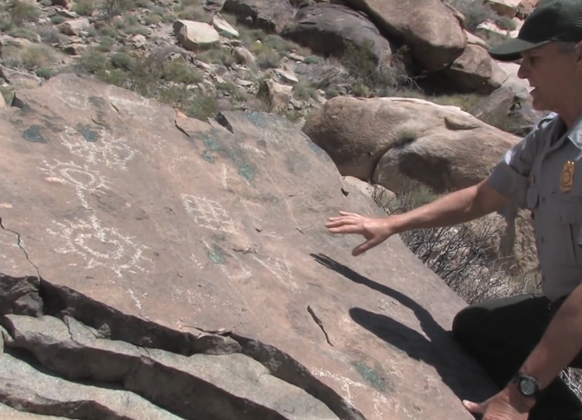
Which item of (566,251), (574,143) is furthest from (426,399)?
(574,143)

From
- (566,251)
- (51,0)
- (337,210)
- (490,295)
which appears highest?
(566,251)

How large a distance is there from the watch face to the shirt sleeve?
2.28 feet

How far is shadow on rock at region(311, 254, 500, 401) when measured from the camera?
2.59 meters

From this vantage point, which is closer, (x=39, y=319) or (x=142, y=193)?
(x=39, y=319)

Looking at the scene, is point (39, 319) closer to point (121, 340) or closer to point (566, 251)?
point (121, 340)

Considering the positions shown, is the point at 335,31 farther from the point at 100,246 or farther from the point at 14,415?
the point at 14,415

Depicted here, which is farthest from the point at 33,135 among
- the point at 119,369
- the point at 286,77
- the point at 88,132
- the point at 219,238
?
the point at 286,77

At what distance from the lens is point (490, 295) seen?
187 inches

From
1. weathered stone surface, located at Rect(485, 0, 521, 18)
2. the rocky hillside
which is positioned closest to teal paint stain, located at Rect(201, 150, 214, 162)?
the rocky hillside

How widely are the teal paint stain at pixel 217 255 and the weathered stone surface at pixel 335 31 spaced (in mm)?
11361

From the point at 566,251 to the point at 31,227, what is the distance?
4.96 ft

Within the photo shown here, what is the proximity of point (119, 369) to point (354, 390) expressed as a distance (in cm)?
64

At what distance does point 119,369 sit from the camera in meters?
2.14

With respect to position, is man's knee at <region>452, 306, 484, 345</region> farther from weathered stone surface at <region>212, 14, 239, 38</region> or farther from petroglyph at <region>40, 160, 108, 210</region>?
weathered stone surface at <region>212, 14, 239, 38</region>
